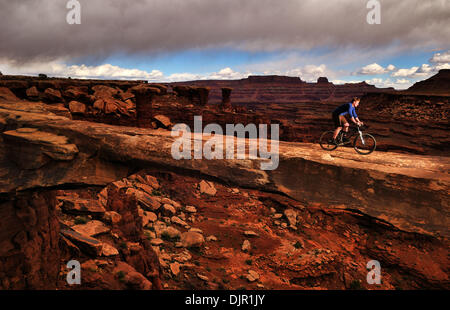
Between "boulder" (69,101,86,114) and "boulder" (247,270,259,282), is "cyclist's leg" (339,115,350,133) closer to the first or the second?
"boulder" (247,270,259,282)

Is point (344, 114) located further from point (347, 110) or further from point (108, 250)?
point (108, 250)

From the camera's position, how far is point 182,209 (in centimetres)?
1187

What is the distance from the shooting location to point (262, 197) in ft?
47.4

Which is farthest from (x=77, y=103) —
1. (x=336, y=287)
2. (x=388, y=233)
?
(x=388, y=233)

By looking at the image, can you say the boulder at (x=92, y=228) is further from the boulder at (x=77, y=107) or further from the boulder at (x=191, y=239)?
the boulder at (x=77, y=107)

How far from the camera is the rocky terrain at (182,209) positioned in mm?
2653

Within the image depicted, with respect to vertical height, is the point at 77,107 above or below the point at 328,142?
above

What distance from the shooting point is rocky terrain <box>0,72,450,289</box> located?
2653 millimetres

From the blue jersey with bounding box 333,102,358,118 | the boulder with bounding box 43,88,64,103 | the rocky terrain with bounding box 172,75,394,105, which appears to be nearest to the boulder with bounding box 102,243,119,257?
the blue jersey with bounding box 333,102,358,118

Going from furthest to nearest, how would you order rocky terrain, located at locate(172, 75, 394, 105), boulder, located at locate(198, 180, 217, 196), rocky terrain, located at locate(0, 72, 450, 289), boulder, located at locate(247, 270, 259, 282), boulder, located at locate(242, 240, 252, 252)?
rocky terrain, located at locate(172, 75, 394, 105), boulder, located at locate(198, 180, 217, 196), boulder, located at locate(242, 240, 252, 252), boulder, located at locate(247, 270, 259, 282), rocky terrain, located at locate(0, 72, 450, 289)

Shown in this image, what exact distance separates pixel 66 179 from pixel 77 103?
361 inches

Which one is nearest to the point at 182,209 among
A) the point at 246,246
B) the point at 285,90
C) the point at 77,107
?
the point at 246,246

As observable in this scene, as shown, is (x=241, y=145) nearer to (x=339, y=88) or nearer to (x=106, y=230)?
(x=106, y=230)

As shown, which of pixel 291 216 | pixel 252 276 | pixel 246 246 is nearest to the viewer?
pixel 252 276
